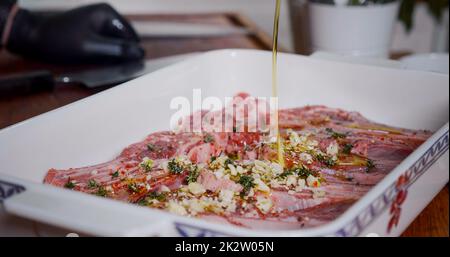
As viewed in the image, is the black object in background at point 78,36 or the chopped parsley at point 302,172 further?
the black object in background at point 78,36

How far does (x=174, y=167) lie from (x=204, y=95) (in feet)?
1.24

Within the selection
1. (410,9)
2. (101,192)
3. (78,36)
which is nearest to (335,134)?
(101,192)

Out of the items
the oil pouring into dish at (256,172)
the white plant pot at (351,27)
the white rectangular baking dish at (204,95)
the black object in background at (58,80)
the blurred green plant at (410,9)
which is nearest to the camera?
the white rectangular baking dish at (204,95)

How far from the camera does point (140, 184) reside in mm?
865

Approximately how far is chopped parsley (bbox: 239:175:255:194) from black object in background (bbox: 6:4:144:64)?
0.86m

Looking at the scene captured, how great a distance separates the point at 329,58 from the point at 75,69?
29.2 inches

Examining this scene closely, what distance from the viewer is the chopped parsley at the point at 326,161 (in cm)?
94

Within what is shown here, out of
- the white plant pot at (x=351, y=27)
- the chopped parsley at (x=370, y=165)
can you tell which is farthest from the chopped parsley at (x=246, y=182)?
the white plant pot at (x=351, y=27)

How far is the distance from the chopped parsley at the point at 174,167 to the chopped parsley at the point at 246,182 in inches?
4.5

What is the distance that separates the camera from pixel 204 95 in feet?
4.15

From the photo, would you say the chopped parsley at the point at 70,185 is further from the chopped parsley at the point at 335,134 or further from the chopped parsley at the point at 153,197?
the chopped parsley at the point at 335,134

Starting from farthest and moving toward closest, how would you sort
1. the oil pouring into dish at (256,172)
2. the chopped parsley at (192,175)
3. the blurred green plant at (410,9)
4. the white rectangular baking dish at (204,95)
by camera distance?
the blurred green plant at (410,9) < the chopped parsley at (192,175) < the oil pouring into dish at (256,172) < the white rectangular baking dish at (204,95)

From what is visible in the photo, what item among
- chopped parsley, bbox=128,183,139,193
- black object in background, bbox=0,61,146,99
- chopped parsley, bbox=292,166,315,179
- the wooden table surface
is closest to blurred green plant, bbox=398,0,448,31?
the wooden table surface

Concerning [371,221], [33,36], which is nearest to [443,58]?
[371,221]
